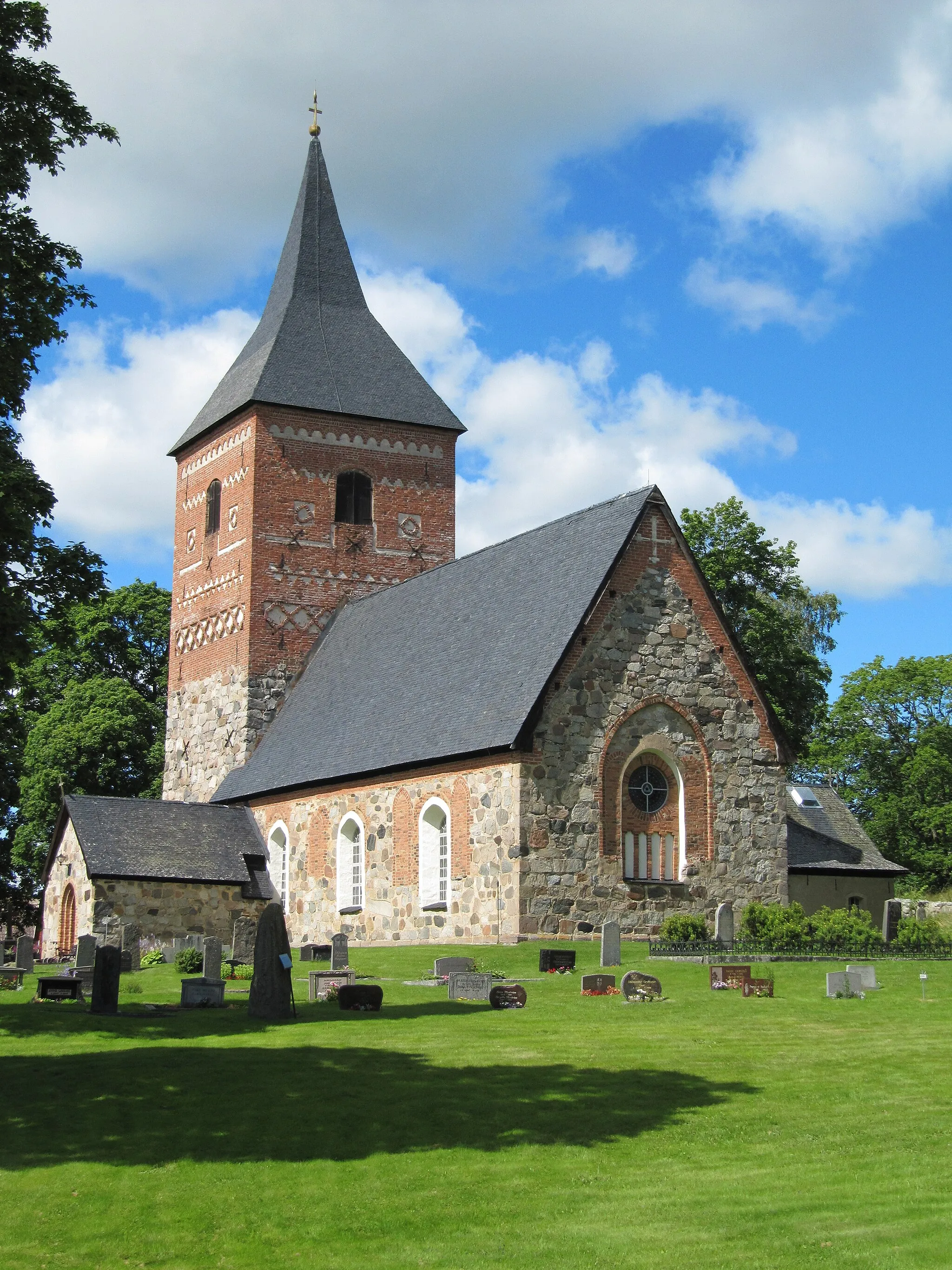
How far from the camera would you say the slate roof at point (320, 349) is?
44.9m

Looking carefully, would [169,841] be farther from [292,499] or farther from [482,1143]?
[482,1143]

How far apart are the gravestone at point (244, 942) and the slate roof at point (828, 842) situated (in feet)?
41.5

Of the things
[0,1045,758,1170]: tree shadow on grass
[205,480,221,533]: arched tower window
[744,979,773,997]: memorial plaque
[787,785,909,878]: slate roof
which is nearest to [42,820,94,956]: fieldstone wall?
[205,480,221,533]: arched tower window

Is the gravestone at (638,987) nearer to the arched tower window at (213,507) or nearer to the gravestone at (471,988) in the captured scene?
the gravestone at (471,988)

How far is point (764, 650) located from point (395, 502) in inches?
498

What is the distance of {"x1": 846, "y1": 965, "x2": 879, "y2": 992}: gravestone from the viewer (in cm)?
2094

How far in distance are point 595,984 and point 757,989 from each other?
2222 mm

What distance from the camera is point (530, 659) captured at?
100.0 feet

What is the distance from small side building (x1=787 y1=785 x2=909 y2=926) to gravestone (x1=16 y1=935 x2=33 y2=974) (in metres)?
17.4

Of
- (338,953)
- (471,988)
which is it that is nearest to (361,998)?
(471,988)

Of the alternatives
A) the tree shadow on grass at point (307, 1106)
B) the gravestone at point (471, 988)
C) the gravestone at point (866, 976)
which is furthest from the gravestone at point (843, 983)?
the tree shadow on grass at point (307, 1106)

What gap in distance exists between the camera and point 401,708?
34.4 meters

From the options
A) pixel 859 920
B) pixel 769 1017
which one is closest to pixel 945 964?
pixel 859 920

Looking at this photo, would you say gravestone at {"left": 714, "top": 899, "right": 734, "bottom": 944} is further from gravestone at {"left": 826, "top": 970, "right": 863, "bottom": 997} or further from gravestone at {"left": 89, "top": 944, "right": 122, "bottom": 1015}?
gravestone at {"left": 89, "top": 944, "right": 122, "bottom": 1015}
